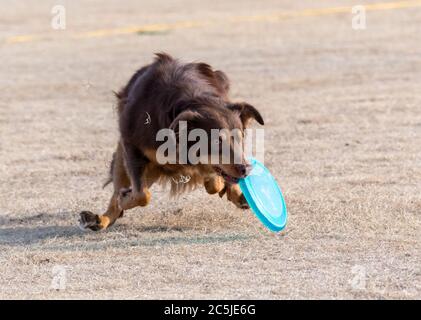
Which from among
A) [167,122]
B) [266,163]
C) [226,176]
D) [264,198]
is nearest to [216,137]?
[226,176]

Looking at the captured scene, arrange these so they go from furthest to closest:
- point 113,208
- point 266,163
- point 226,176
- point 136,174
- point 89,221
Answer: point 266,163 → point 113,208 → point 89,221 → point 136,174 → point 226,176

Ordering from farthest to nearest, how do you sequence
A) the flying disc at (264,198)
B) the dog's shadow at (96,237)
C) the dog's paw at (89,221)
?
the dog's paw at (89,221) → the dog's shadow at (96,237) → the flying disc at (264,198)

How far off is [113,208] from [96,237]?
0.38m

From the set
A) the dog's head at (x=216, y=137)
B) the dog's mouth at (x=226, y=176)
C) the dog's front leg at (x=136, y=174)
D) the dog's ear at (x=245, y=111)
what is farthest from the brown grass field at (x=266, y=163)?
the dog's ear at (x=245, y=111)

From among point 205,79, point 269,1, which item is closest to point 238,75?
point 205,79

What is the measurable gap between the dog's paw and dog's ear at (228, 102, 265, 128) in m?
1.53

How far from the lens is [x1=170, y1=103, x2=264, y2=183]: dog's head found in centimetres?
696

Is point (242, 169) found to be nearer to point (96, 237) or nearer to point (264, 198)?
point (264, 198)

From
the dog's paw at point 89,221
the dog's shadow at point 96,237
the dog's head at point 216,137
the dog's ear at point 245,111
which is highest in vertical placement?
the dog's ear at point 245,111

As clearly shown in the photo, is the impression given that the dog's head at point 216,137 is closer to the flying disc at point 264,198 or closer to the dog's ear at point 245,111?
the dog's ear at point 245,111

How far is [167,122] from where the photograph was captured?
7.24 metres

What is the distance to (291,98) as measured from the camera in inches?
559

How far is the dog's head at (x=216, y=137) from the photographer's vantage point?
696 cm

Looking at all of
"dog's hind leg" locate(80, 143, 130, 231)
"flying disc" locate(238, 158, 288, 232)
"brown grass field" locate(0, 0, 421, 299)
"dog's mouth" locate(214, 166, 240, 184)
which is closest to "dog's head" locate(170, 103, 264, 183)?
"dog's mouth" locate(214, 166, 240, 184)
